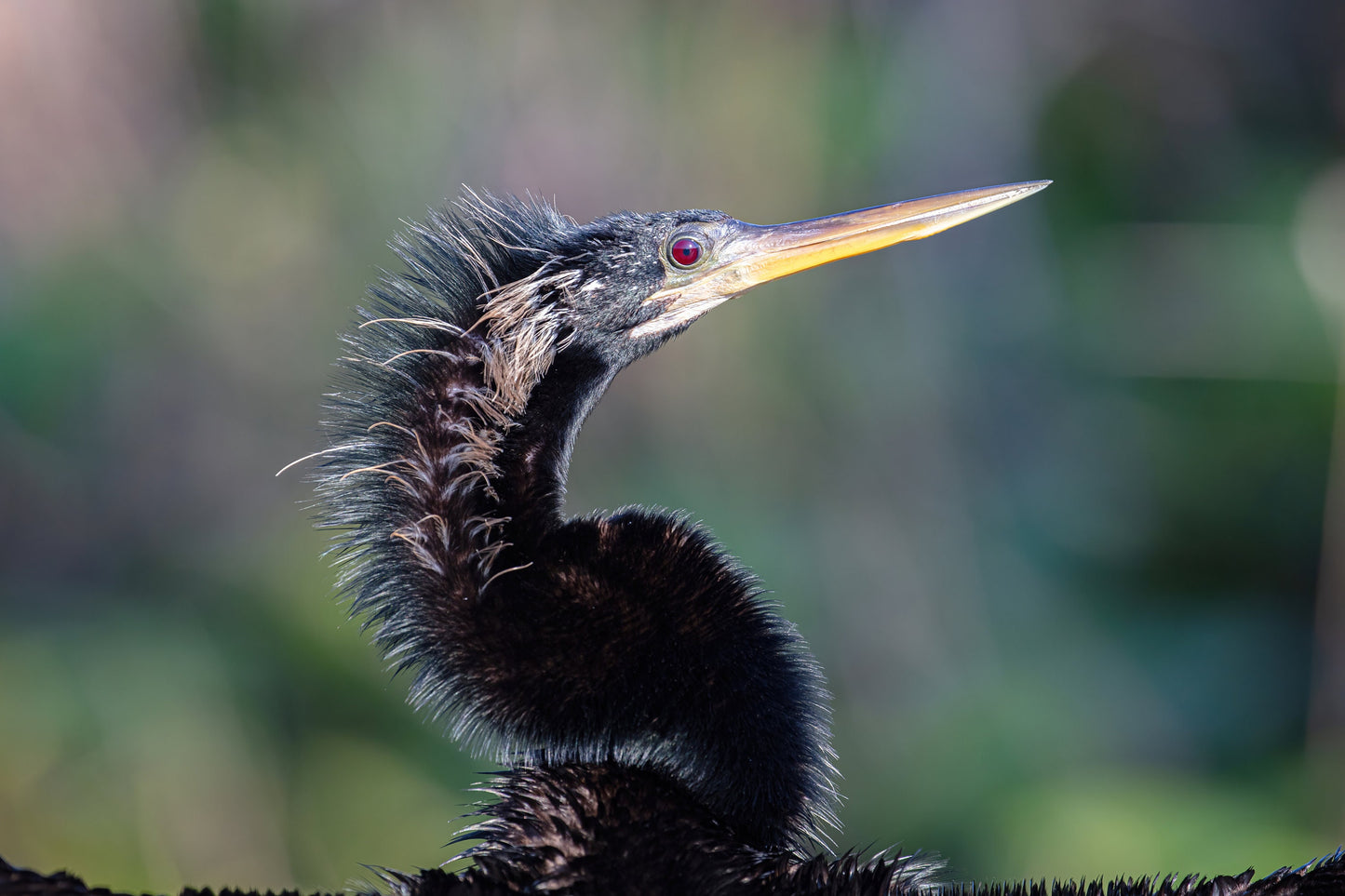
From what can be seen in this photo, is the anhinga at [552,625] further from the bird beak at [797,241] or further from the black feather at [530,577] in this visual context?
the bird beak at [797,241]

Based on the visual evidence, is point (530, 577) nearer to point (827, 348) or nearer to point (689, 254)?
point (689, 254)

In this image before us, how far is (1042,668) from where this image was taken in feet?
19.8

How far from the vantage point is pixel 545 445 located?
228 centimetres

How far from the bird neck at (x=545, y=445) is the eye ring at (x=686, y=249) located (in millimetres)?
306

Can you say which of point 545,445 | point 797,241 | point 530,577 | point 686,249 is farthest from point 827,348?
point 530,577

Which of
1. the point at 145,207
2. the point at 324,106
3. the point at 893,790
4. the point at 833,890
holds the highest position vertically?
the point at 324,106

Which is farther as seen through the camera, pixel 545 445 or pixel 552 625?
pixel 545 445

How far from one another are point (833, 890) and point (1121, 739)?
14.2ft

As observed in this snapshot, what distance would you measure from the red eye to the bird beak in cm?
3

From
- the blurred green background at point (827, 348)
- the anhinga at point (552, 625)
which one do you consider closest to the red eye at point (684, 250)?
the anhinga at point (552, 625)

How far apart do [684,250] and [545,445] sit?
573 mm

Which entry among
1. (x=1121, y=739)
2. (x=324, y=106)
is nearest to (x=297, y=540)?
(x=324, y=106)

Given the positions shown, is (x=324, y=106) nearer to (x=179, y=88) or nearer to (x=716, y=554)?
(x=179, y=88)

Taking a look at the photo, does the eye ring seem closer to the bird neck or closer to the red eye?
the red eye
